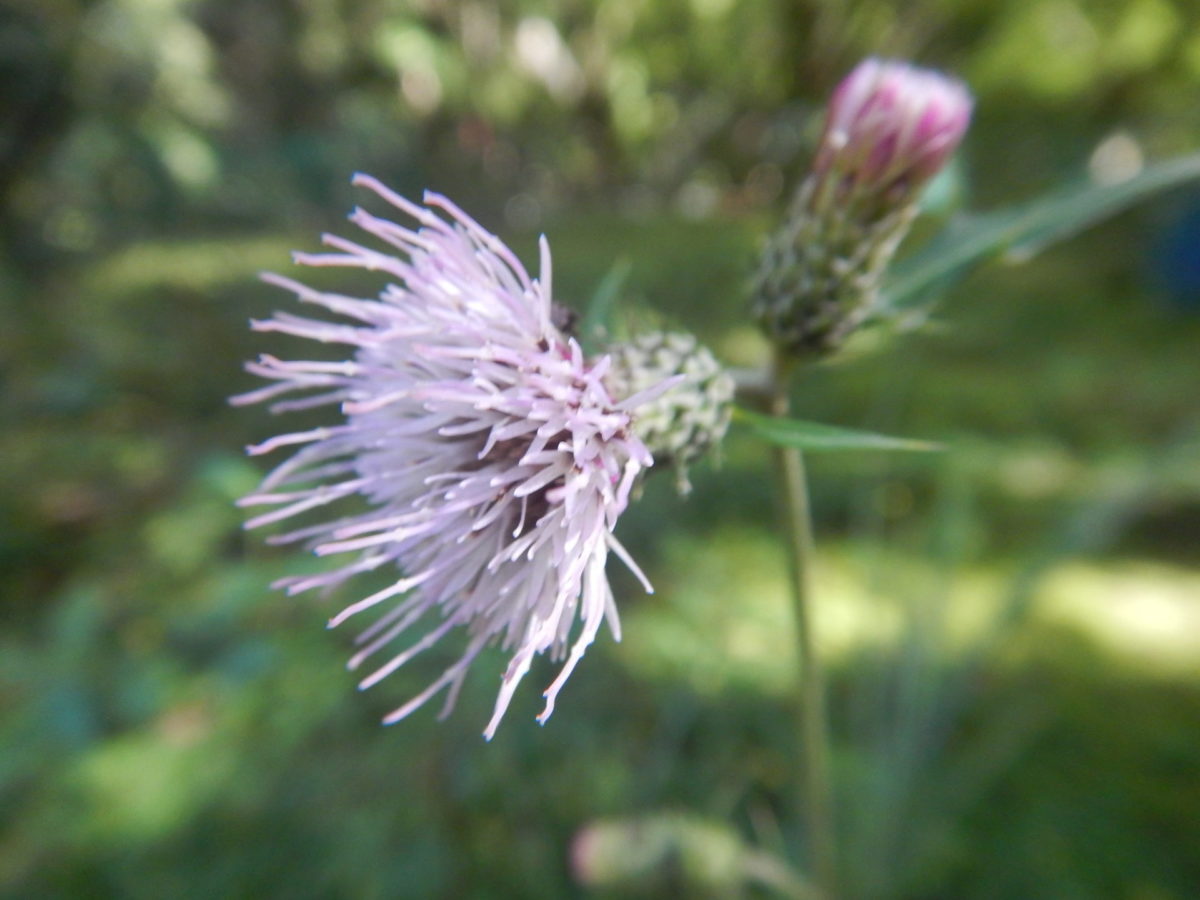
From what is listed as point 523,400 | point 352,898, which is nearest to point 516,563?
point 523,400

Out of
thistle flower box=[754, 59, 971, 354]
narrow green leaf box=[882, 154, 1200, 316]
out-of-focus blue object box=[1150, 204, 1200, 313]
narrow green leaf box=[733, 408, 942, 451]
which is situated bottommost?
out-of-focus blue object box=[1150, 204, 1200, 313]

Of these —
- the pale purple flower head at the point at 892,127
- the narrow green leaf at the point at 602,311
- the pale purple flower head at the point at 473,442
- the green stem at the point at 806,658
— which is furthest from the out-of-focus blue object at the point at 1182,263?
the pale purple flower head at the point at 473,442

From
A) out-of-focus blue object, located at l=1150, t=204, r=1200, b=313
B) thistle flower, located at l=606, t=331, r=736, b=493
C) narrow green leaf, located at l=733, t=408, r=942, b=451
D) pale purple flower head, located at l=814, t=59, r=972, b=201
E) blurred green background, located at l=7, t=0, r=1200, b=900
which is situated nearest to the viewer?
narrow green leaf, located at l=733, t=408, r=942, b=451

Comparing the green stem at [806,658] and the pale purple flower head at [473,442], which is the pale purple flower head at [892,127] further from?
the pale purple flower head at [473,442]

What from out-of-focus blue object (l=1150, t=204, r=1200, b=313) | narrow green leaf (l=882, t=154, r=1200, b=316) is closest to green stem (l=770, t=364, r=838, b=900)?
narrow green leaf (l=882, t=154, r=1200, b=316)

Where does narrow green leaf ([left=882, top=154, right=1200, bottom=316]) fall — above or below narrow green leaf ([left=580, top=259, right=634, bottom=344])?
below

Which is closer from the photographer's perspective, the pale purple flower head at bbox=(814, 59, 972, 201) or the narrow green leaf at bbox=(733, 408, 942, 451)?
the narrow green leaf at bbox=(733, 408, 942, 451)

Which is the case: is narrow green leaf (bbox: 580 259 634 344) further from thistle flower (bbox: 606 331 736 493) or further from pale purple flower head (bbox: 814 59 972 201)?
pale purple flower head (bbox: 814 59 972 201)

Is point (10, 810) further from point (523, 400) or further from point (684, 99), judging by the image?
point (684, 99)
